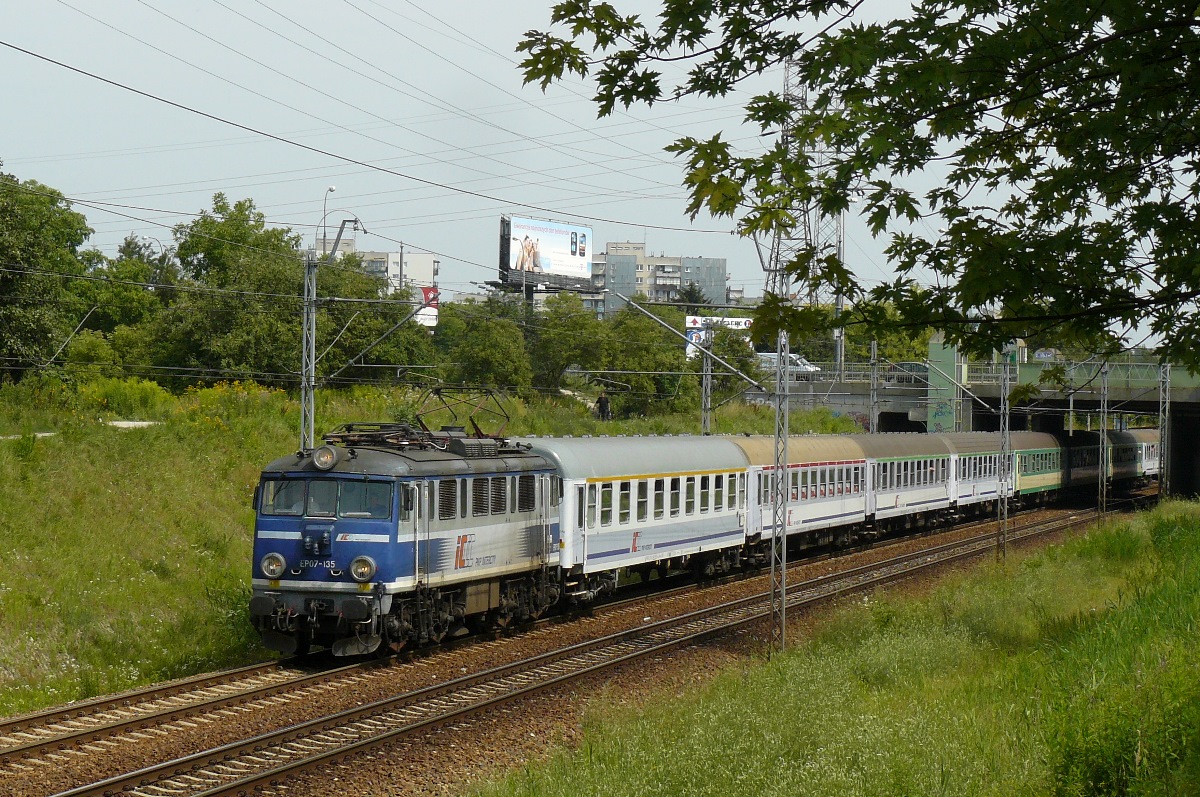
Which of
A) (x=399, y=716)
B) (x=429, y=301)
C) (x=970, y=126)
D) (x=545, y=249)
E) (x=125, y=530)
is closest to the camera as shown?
(x=970, y=126)

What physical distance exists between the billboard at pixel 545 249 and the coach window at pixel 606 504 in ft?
248

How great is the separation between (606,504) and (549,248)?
8214 cm

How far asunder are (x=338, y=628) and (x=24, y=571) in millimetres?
6440

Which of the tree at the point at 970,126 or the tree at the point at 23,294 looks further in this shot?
the tree at the point at 23,294

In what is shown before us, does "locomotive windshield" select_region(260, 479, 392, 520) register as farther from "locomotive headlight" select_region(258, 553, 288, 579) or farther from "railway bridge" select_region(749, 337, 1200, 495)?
"railway bridge" select_region(749, 337, 1200, 495)

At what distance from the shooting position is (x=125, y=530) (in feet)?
74.7

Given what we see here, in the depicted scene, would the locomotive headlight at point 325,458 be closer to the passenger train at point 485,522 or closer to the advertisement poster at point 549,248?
the passenger train at point 485,522

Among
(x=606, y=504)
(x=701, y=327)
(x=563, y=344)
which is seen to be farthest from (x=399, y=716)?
(x=563, y=344)

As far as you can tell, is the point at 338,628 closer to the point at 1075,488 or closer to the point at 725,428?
the point at 725,428

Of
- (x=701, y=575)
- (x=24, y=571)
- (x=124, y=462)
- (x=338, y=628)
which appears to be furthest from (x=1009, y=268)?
(x=124, y=462)

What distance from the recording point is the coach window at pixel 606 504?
21812 millimetres

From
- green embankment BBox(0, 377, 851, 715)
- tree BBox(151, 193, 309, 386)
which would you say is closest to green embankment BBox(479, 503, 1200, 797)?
green embankment BBox(0, 377, 851, 715)

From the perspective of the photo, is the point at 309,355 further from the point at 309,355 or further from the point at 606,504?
the point at 606,504

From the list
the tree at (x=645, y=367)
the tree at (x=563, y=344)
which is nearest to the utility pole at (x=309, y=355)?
the tree at (x=645, y=367)
